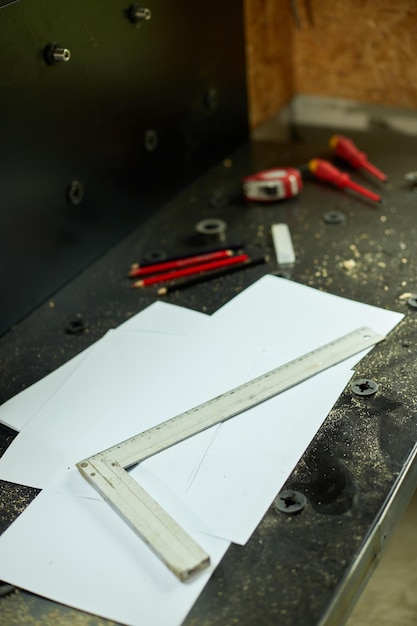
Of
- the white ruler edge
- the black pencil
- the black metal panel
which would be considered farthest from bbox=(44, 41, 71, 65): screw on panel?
the white ruler edge

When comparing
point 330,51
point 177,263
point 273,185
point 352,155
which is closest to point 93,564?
point 177,263

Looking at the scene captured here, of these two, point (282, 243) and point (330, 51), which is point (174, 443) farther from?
point (330, 51)

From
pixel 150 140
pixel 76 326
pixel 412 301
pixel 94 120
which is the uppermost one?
pixel 94 120

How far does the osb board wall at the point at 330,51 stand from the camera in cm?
182

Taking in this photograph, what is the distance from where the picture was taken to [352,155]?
178 cm

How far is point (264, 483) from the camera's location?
3.43ft

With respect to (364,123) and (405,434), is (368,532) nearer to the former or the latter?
(405,434)

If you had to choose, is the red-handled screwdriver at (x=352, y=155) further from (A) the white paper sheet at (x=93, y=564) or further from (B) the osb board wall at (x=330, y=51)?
(A) the white paper sheet at (x=93, y=564)

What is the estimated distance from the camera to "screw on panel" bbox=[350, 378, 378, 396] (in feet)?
3.83

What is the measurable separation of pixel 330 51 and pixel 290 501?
4.11 feet

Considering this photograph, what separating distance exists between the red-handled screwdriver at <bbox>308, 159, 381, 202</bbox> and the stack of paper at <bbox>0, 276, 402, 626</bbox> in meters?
0.35

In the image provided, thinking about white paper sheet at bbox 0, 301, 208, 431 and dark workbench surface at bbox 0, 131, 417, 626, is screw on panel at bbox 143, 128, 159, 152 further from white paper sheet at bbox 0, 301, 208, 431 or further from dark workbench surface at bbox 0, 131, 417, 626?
white paper sheet at bbox 0, 301, 208, 431

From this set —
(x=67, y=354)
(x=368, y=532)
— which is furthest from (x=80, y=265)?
(x=368, y=532)

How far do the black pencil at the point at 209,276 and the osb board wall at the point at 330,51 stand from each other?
61 centimetres
